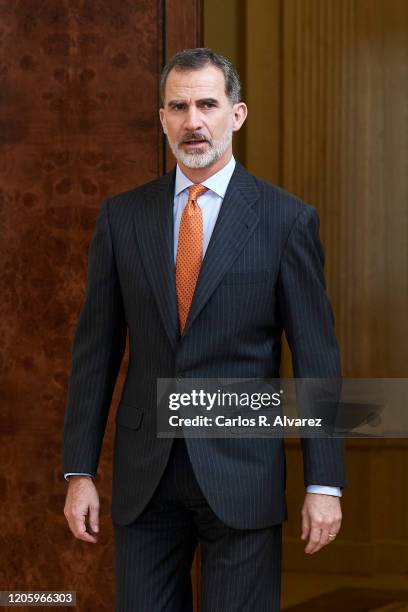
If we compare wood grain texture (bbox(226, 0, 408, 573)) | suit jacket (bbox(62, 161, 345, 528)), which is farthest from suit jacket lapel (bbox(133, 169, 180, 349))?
wood grain texture (bbox(226, 0, 408, 573))

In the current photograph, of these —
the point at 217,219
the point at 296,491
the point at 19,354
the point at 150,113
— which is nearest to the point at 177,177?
the point at 217,219

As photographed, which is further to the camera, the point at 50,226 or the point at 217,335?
the point at 50,226

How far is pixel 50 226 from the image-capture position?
326cm

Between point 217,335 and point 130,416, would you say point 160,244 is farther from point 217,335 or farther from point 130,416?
point 130,416

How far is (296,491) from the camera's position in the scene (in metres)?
3.84

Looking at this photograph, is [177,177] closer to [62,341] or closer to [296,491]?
[62,341]

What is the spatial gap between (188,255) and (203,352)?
0.20 metres

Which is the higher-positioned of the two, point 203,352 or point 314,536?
point 203,352

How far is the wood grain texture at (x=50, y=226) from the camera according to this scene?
127 inches

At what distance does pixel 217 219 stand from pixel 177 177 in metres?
0.15

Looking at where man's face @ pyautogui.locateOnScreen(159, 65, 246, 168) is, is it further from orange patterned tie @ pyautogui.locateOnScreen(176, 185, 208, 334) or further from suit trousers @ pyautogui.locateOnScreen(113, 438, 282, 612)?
suit trousers @ pyautogui.locateOnScreen(113, 438, 282, 612)

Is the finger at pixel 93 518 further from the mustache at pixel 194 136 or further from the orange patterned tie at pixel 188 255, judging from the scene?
the mustache at pixel 194 136

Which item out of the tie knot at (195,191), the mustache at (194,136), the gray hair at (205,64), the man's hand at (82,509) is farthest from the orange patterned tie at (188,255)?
the man's hand at (82,509)

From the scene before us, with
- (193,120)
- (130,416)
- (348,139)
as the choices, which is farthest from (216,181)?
(348,139)
